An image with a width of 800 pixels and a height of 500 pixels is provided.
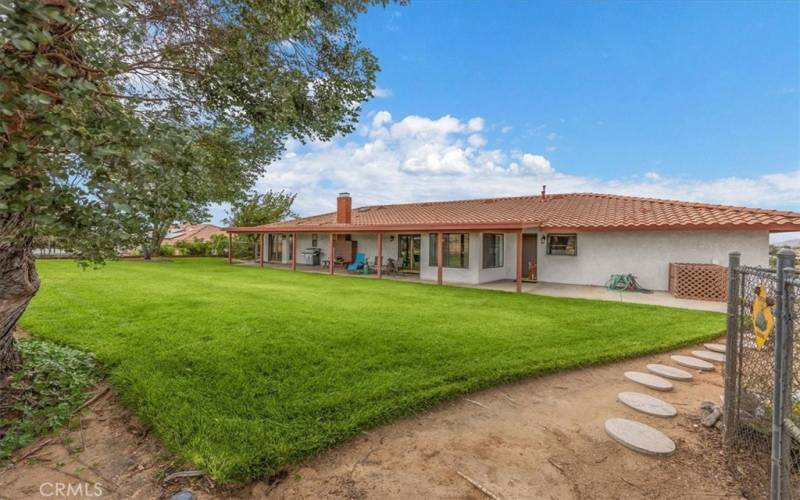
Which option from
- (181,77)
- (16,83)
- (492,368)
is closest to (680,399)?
(492,368)

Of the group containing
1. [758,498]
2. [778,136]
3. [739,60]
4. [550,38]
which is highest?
[550,38]

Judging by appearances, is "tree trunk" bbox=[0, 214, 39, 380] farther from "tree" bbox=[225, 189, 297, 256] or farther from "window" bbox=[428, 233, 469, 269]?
"tree" bbox=[225, 189, 297, 256]

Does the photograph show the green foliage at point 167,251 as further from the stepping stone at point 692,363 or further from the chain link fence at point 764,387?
the chain link fence at point 764,387

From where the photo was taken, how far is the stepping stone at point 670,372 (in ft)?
15.1

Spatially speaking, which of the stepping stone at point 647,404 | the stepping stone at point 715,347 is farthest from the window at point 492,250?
the stepping stone at point 647,404

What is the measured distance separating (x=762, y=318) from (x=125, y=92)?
6844mm

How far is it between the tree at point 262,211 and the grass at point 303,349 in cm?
1702

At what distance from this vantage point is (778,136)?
13.7 m

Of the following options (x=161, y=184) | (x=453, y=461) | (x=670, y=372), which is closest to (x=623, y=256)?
(x=670, y=372)

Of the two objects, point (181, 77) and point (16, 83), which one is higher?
point (181, 77)

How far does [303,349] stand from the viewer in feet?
17.0

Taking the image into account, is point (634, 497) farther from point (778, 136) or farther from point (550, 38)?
point (778, 136)

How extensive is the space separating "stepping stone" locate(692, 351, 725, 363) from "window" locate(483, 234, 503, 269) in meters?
8.39

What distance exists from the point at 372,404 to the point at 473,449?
1.04m
